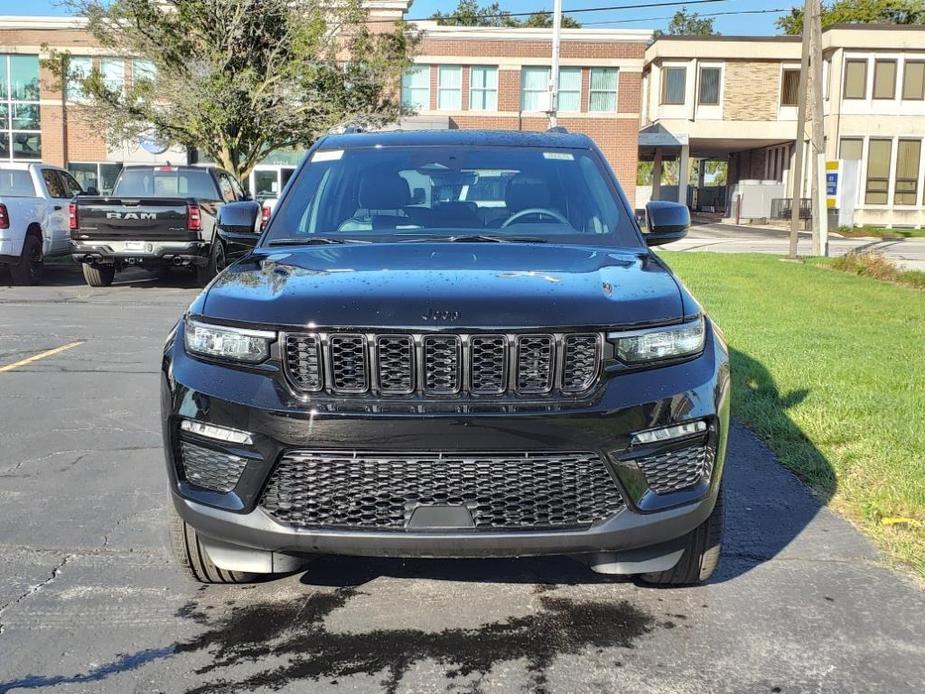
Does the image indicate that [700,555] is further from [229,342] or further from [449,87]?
[449,87]

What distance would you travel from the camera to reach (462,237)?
4.08m

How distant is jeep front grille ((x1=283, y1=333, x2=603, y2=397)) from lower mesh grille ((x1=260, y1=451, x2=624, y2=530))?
0.21 meters

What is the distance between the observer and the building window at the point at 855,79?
42.4m

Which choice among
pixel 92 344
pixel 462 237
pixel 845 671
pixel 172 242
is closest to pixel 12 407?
pixel 92 344

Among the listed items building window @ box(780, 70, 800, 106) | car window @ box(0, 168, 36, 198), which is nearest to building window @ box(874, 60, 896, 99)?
building window @ box(780, 70, 800, 106)

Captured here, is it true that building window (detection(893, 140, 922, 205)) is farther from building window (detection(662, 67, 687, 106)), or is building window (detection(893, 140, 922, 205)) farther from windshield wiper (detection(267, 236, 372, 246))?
windshield wiper (detection(267, 236, 372, 246))

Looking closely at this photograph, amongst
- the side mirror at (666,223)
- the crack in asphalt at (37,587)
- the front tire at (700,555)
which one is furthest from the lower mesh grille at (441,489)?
the side mirror at (666,223)

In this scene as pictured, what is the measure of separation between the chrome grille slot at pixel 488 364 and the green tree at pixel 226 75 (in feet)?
64.2

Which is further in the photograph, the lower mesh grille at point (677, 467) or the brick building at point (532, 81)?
the brick building at point (532, 81)

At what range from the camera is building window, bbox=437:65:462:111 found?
132 feet

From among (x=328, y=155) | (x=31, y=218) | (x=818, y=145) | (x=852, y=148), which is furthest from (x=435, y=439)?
(x=852, y=148)

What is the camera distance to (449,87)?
4019 cm

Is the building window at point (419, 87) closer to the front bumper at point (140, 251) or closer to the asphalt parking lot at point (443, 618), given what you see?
the front bumper at point (140, 251)

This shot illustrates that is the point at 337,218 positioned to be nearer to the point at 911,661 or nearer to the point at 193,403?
the point at 193,403
